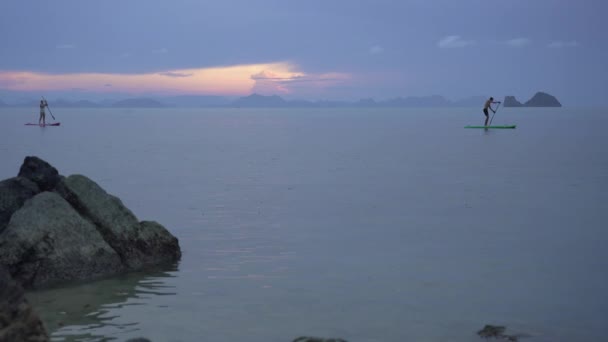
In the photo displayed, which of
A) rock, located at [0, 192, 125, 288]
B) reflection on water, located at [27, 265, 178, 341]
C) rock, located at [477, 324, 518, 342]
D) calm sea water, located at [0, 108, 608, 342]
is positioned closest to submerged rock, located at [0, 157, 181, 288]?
rock, located at [0, 192, 125, 288]

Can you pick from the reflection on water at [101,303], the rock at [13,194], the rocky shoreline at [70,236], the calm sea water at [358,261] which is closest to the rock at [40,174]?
the rocky shoreline at [70,236]

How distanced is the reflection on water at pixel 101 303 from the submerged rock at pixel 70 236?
0.43 metres

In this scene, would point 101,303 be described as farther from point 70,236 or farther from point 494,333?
point 494,333

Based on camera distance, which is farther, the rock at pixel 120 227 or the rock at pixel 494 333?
the rock at pixel 120 227

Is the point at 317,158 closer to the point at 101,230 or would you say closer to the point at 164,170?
the point at 164,170

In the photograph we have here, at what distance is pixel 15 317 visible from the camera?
26.2ft

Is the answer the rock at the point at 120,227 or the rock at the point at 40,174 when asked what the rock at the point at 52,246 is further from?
the rock at the point at 40,174

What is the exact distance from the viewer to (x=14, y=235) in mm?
12852

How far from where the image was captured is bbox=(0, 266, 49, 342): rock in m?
7.92

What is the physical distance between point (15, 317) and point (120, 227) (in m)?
6.27

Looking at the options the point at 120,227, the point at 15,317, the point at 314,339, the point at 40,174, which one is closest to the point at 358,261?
the point at 120,227

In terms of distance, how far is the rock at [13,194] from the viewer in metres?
14.7

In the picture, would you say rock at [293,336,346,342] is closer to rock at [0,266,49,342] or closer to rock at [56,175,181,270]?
rock at [0,266,49,342]

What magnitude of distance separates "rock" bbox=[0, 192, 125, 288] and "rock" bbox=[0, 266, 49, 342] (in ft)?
15.8
